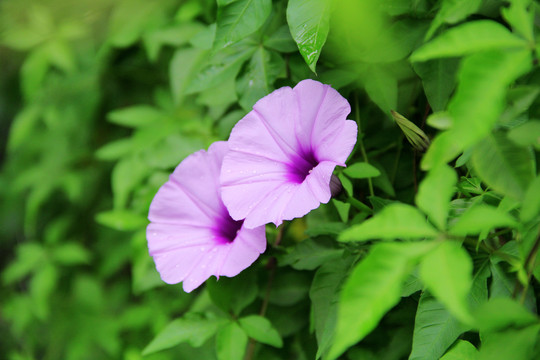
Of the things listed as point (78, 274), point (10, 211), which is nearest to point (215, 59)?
point (78, 274)

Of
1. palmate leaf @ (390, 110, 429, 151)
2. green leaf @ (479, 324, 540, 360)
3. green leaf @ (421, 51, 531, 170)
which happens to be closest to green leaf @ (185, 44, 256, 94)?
palmate leaf @ (390, 110, 429, 151)

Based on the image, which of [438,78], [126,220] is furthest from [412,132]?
[126,220]

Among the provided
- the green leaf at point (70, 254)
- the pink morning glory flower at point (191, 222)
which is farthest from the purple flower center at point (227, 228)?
the green leaf at point (70, 254)

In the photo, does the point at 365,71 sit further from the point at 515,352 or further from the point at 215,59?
the point at 515,352

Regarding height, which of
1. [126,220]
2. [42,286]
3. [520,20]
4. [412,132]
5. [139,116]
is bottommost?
[42,286]

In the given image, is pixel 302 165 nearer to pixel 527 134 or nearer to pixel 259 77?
pixel 259 77

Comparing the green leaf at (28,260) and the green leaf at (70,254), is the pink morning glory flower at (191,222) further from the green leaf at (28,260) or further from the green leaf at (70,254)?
the green leaf at (28,260)
